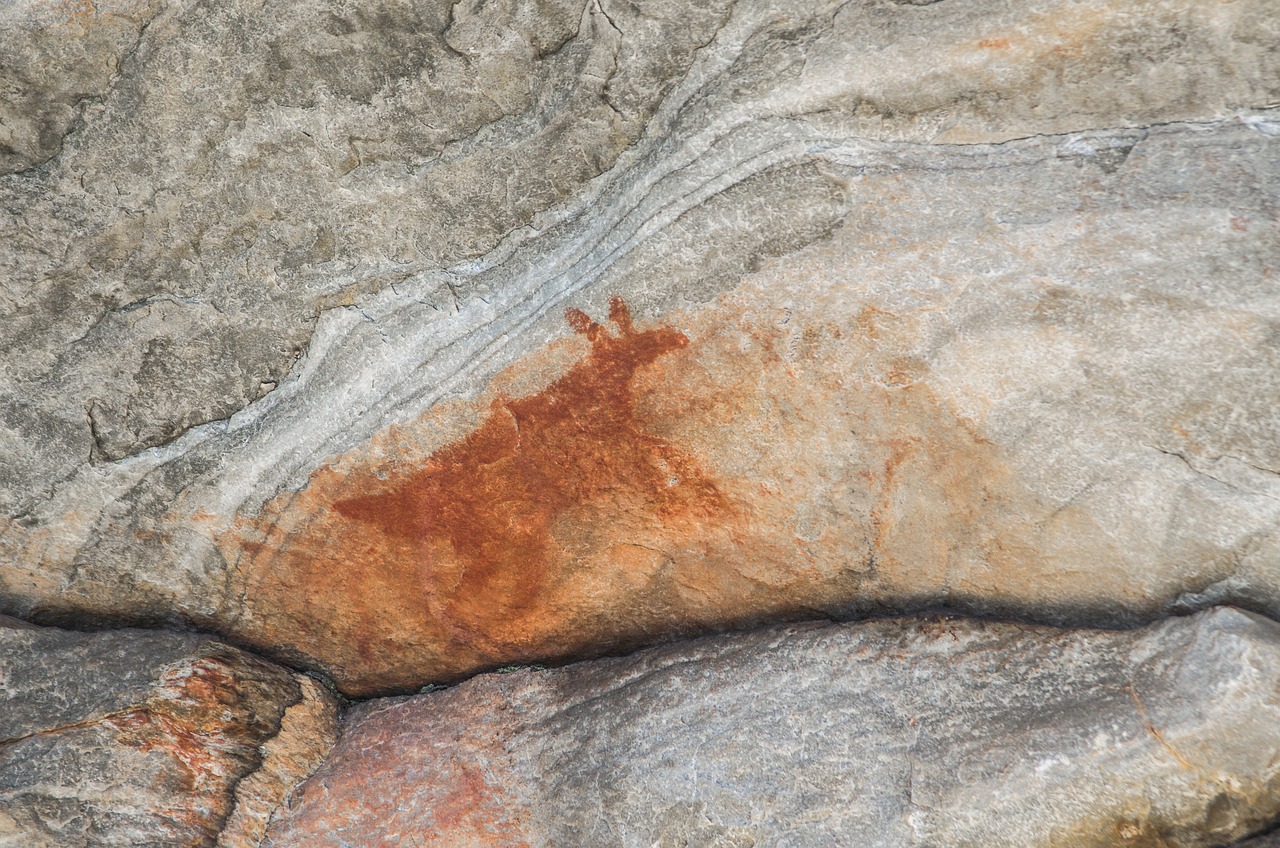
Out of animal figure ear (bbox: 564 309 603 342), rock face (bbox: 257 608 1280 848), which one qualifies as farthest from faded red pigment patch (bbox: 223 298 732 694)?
rock face (bbox: 257 608 1280 848)

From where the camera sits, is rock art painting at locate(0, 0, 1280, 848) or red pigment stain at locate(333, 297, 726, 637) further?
red pigment stain at locate(333, 297, 726, 637)

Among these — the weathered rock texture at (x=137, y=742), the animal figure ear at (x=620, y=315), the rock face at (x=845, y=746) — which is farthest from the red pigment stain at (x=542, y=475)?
the weathered rock texture at (x=137, y=742)

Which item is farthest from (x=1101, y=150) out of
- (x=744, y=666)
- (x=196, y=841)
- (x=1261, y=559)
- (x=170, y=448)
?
(x=196, y=841)

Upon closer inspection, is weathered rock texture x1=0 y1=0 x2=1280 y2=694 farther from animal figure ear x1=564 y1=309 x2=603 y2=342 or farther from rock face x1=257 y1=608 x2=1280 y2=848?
rock face x1=257 y1=608 x2=1280 y2=848

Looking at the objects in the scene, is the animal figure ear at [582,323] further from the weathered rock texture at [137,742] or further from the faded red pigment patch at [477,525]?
the weathered rock texture at [137,742]

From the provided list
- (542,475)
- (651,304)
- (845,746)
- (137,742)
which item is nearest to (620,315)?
Result: (651,304)

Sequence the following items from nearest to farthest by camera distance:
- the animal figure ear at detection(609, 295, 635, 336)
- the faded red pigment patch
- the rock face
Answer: the rock face
the animal figure ear at detection(609, 295, 635, 336)
the faded red pigment patch

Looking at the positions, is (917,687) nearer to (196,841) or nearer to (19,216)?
(196,841)
